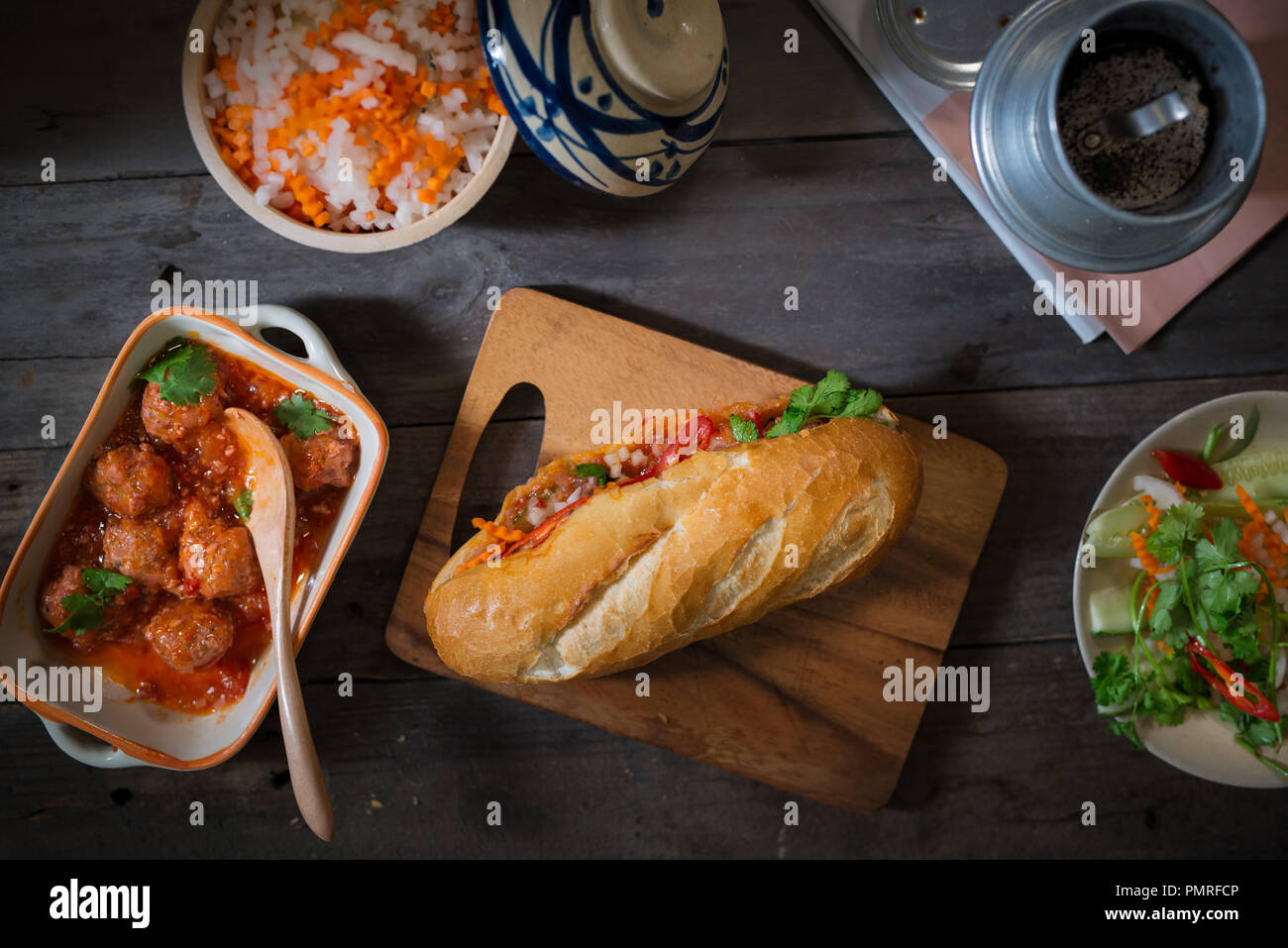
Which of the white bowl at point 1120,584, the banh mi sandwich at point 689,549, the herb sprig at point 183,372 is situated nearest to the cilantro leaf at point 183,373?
the herb sprig at point 183,372

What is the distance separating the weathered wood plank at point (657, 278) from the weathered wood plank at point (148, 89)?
0.06 metres

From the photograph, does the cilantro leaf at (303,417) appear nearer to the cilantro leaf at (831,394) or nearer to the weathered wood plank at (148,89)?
the weathered wood plank at (148,89)

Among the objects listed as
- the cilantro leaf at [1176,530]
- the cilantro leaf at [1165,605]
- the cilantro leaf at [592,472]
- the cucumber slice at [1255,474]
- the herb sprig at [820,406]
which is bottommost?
the cilantro leaf at [1165,605]

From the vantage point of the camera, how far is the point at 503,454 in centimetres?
196

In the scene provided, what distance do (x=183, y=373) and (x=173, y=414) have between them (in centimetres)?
9

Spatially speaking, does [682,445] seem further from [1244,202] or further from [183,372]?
[1244,202]

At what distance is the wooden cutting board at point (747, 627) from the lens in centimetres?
191

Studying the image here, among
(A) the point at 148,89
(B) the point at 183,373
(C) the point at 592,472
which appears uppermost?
(A) the point at 148,89

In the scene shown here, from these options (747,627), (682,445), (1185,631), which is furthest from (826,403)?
(1185,631)

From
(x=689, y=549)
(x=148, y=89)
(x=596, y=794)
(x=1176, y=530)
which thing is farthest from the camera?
(x=596, y=794)

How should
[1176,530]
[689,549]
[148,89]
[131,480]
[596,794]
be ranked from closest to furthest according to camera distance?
[689,549] → [131,480] → [1176,530] → [148,89] → [596,794]

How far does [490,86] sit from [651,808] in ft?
5.69

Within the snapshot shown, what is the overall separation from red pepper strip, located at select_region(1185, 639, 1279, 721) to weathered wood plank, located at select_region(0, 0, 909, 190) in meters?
1.40

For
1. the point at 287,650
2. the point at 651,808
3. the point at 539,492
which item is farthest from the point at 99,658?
the point at 651,808
